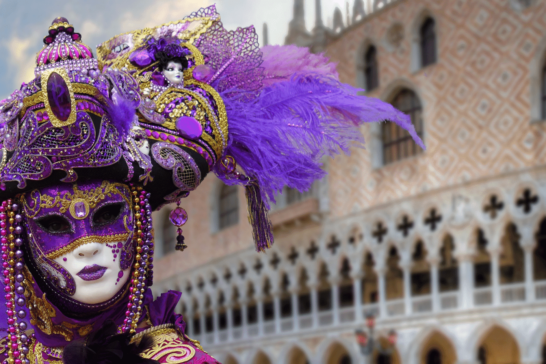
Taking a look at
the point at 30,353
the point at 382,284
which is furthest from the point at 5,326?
the point at 382,284

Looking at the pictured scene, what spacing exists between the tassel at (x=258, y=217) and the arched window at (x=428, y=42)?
1113cm

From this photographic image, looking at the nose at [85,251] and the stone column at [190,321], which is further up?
the stone column at [190,321]

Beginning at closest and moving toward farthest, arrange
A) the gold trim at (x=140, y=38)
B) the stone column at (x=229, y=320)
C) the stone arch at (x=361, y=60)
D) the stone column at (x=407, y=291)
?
the gold trim at (x=140, y=38), the stone column at (x=407, y=291), the stone arch at (x=361, y=60), the stone column at (x=229, y=320)

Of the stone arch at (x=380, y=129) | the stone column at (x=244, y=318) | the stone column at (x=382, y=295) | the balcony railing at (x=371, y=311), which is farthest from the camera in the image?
the stone column at (x=244, y=318)

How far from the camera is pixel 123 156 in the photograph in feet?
3.86

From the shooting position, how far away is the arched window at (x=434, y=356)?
43.4ft

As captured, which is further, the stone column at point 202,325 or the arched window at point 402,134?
the stone column at point 202,325

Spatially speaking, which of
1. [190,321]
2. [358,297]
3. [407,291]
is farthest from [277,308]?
[190,321]

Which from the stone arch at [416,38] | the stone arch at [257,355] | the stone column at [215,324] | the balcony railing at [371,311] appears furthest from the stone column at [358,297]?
the stone column at [215,324]

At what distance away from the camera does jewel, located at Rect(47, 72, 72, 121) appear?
3.65 ft

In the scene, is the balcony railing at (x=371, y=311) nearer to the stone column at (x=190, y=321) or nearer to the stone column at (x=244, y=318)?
the stone column at (x=244, y=318)

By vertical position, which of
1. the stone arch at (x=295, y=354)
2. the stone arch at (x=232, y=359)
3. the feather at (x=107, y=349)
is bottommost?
the feather at (x=107, y=349)

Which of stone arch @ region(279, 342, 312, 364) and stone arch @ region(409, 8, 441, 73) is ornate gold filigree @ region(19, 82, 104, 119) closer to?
stone arch @ region(409, 8, 441, 73)

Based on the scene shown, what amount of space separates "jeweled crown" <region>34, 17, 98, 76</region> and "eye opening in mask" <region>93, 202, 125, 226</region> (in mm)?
200
